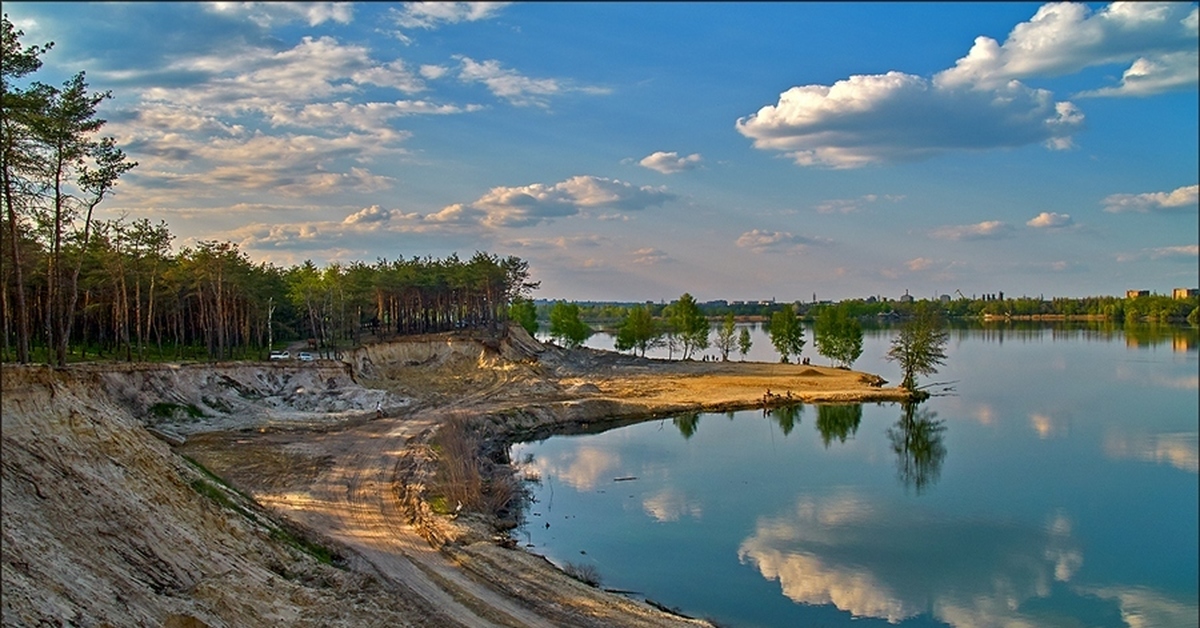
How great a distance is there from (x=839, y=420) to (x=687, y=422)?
1142 cm

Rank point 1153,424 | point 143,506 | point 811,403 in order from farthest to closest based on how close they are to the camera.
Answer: point 811,403 → point 1153,424 → point 143,506

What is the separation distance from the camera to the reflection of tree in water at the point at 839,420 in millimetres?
53094

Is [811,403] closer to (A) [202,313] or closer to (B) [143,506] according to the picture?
(A) [202,313]

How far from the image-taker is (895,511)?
3216cm

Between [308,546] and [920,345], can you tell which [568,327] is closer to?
[920,345]

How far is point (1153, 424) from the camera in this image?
157ft

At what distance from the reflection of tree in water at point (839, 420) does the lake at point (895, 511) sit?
0.31m

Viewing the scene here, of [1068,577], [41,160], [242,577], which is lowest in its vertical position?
[1068,577]

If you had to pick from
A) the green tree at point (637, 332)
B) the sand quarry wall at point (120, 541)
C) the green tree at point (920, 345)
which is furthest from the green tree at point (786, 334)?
the sand quarry wall at point (120, 541)

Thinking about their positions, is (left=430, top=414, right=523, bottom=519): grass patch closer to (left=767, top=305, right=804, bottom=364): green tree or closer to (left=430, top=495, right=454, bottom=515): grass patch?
(left=430, top=495, right=454, bottom=515): grass patch

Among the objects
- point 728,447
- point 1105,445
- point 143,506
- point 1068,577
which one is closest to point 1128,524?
point 1068,577

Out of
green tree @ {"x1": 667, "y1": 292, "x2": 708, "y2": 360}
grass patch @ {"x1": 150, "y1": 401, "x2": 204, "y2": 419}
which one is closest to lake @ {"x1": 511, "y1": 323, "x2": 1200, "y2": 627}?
grass patch @ {"x1": 150, "y1": 401, "x2": 204, "y2": 419}

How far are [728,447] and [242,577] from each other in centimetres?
3529

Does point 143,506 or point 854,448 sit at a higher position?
point 143,506
